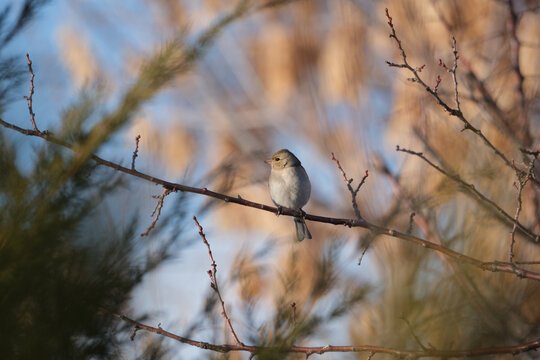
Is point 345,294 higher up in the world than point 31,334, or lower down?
higher up

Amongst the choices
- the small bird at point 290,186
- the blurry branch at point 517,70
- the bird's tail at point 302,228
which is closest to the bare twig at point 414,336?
the blurry branch at point 517,70

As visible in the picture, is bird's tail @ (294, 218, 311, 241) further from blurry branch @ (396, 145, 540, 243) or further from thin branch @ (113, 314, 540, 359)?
thin branch @ (113, 314, 540, 359)

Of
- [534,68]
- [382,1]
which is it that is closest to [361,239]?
[534,68]

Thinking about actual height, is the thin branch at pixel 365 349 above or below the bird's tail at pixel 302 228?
below

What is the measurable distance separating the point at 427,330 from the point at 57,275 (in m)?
0.58

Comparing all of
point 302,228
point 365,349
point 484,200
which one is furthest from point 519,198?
point 302,228

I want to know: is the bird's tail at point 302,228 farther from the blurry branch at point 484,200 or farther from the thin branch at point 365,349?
the thin branch at point 365,349

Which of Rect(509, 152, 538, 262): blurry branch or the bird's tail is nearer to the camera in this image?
Rect(509, 152, 538, 262): blurry branch

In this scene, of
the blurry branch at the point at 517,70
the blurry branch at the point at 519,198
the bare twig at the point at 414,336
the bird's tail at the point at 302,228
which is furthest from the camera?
the bird's tail at the point at 302,228

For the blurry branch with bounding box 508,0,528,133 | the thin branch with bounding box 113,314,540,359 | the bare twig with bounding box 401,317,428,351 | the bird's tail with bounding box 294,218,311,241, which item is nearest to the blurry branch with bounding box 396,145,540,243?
the thin branch with bounding box 113,314,540,359

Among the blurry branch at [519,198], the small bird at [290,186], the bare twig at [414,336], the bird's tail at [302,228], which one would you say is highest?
the small bird at [290,186]

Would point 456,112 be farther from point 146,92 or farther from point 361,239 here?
point 146,92

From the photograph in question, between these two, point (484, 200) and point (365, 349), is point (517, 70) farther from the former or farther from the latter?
point (365, 349)

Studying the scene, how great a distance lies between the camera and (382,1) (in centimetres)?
437
